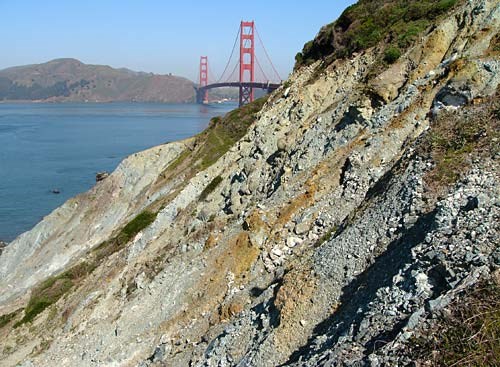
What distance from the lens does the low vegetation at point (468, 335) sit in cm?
554

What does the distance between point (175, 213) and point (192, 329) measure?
10605mm

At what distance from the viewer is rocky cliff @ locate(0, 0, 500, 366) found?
7164mm

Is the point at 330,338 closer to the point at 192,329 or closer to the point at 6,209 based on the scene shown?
the point at 192,329

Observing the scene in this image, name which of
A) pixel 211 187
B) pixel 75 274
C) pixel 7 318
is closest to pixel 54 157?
pixel 75 274

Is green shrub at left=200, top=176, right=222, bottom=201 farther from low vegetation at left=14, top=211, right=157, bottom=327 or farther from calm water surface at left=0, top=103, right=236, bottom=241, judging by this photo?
calm water surface at left=0, top=103, right=236, bottom=241

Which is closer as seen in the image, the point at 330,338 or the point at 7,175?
the point at 330,338

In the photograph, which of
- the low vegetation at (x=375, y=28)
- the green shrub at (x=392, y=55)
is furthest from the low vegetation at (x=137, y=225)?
the green shrub at (x=392, y=55)

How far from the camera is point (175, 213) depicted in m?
22.6

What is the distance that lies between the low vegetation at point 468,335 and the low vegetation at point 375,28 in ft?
40.9

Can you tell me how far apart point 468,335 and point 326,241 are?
540 centimetres

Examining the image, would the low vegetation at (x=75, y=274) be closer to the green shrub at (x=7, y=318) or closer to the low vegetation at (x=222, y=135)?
the green shrub at (x=7, y=318)

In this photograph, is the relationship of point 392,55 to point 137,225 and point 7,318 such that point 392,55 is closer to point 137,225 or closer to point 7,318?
point 137,225

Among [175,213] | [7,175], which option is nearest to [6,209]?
[7,175]

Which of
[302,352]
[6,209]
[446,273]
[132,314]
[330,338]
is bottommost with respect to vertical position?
[6,209]
